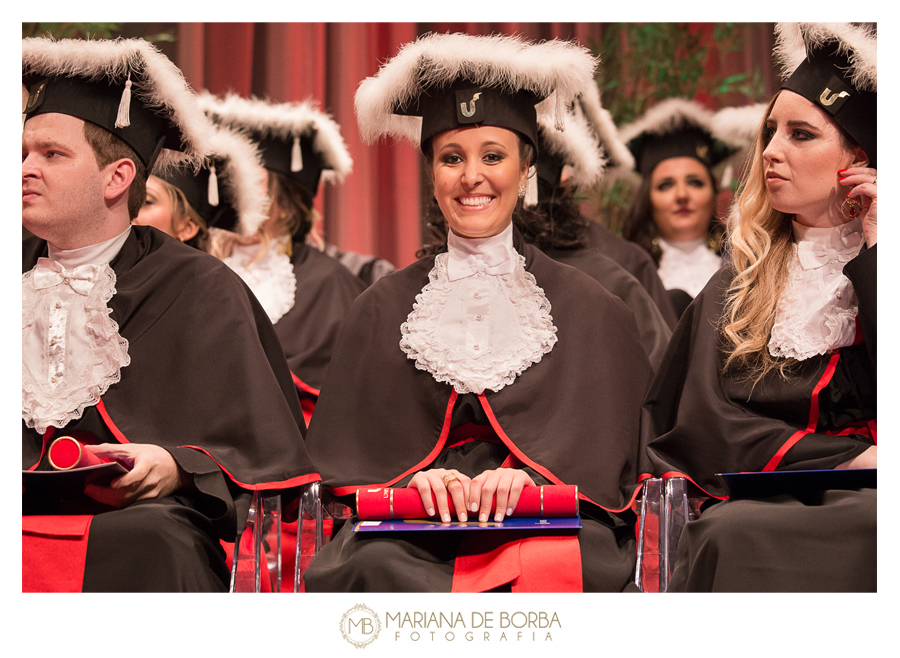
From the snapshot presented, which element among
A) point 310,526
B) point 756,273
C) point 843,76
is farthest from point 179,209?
point 843,76

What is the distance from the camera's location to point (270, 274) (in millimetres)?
4602

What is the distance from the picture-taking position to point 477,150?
2750 mm

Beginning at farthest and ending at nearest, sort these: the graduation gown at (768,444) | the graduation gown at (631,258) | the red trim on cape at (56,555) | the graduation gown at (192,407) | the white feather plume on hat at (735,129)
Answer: the white feather plume on hat at (735,129) < the graduation gown at (631,258) < the graduation gown at (192,407) < the red trim on cape at (56,555) < the graduation gown at (768,444)

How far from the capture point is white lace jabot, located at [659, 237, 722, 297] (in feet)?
15.7

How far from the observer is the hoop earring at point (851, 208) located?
101 inches

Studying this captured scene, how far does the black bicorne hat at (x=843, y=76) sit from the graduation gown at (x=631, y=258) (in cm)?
159

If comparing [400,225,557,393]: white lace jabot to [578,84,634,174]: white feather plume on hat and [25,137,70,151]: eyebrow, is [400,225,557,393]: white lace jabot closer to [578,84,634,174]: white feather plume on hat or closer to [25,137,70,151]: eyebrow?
[25,137,70,151]: eyebrow

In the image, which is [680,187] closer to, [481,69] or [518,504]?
[481,69]

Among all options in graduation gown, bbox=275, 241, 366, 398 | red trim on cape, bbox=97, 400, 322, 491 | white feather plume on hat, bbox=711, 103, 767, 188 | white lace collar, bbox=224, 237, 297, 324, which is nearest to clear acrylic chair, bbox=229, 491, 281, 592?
red trim on cape, bbox=97, 400, 322, 491

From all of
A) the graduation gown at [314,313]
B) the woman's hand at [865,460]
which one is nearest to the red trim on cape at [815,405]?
the woman's hand at [865,460]

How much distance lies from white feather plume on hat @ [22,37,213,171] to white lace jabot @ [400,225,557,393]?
91 cm

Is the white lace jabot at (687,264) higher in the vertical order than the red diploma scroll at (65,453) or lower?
higher

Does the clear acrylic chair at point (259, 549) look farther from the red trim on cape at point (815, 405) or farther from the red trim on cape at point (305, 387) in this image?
the red trim on cape at point (305, 387)
